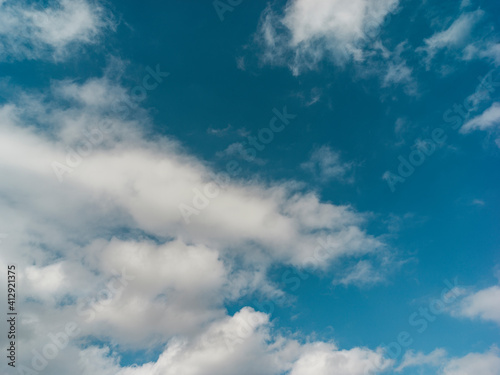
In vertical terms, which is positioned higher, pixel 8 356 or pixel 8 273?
pixel 8 273

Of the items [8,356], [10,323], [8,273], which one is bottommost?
[8,356]

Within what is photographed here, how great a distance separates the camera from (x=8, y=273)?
7175 cm

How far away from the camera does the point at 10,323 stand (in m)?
72.4

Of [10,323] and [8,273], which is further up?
[8,273]

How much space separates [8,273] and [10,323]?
463 inches

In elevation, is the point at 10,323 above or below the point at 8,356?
above

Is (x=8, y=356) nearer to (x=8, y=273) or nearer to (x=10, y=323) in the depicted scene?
(x=10, y=323)

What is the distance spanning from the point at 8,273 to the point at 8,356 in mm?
20168

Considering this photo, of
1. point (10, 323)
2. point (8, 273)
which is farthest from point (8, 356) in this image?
point (8, 273)

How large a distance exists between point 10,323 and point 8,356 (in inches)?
334
